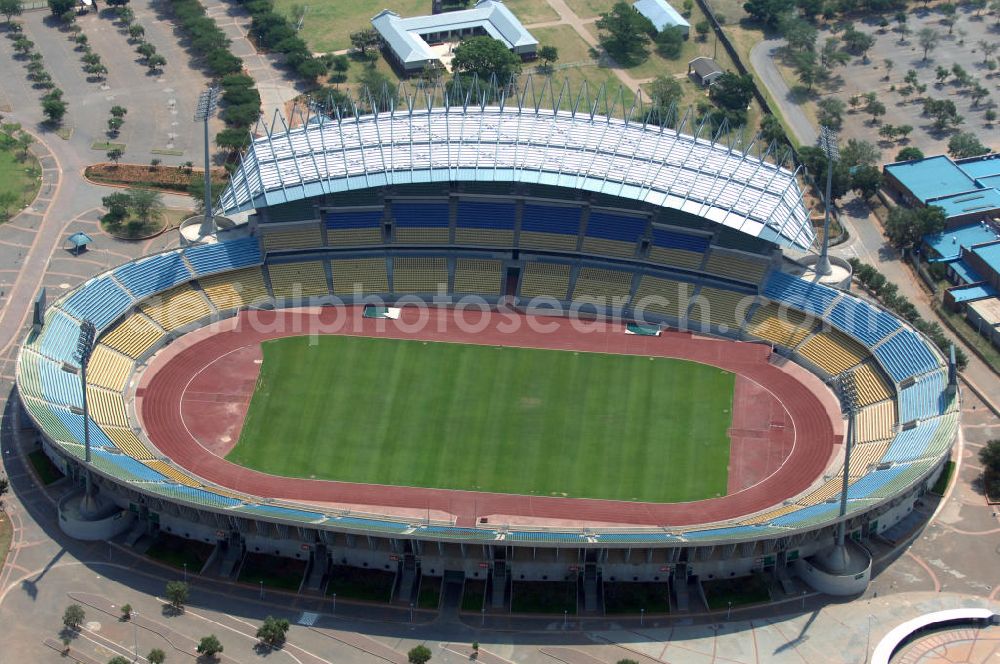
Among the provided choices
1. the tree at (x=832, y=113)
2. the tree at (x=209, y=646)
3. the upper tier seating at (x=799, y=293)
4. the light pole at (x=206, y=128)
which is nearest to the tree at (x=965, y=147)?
the tree at (x=832, y=113)

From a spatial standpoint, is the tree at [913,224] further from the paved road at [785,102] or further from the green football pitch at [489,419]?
the green football pitch at [489,419]

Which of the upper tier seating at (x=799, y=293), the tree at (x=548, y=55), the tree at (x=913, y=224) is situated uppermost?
the tree at (x=548, y=55)

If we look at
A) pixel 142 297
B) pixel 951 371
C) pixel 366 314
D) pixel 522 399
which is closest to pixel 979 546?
pixel 951 371

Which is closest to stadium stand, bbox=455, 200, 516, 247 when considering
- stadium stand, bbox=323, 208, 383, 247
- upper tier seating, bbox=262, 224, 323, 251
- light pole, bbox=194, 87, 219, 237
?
stadium stand, bbox=323, 208, 383, 247

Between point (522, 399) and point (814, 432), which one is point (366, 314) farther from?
point (814, 432)

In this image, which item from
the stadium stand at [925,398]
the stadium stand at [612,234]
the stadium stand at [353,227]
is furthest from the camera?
the stadium stand at [353,227]

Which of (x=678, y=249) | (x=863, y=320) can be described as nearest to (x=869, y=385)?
(x=863, y=320)

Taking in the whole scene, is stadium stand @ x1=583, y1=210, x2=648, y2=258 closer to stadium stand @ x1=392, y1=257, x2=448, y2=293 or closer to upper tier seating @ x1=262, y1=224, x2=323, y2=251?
stadium stand @ x1=392, y1=257, x2=448, y2=293
